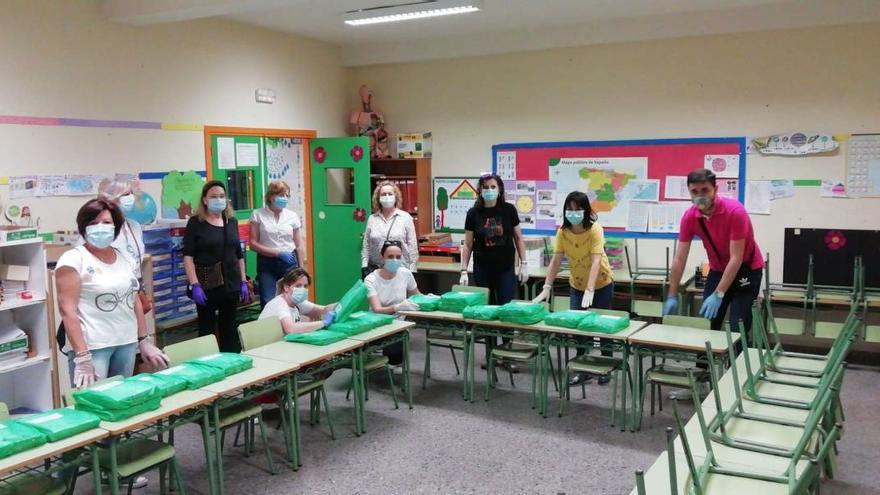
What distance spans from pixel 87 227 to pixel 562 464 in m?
2.87

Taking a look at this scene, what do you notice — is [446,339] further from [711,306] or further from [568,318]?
[711,306]

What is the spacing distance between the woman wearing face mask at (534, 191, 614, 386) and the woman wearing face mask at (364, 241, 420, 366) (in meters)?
1.02

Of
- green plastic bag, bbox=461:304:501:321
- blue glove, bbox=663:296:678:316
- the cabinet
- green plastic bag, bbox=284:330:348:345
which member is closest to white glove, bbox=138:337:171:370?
green plastic bag, bbox=284:330:348:345

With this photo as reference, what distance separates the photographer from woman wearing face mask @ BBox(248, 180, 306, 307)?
18.4 ft

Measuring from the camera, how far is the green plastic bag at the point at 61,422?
9.02 feet

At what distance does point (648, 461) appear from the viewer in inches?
156

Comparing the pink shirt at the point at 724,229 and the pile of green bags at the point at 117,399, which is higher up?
the pink shirt at the point at 724,229

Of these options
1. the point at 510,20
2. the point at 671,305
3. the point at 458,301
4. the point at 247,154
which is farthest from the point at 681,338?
the point at 247,154

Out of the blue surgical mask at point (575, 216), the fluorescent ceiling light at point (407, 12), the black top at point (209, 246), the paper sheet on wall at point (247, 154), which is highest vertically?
the fluorescent ceiling light at point (407, 12)

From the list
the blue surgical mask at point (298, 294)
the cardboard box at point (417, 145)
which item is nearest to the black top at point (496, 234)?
the blue surgical mask at point (298, 294)

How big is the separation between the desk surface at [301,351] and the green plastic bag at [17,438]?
1381 millimetres

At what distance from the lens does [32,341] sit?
4.45m

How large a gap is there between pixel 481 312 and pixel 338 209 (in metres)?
3.17

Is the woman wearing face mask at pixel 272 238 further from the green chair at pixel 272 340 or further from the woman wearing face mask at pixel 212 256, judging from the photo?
the green chair at pixel 272 340
